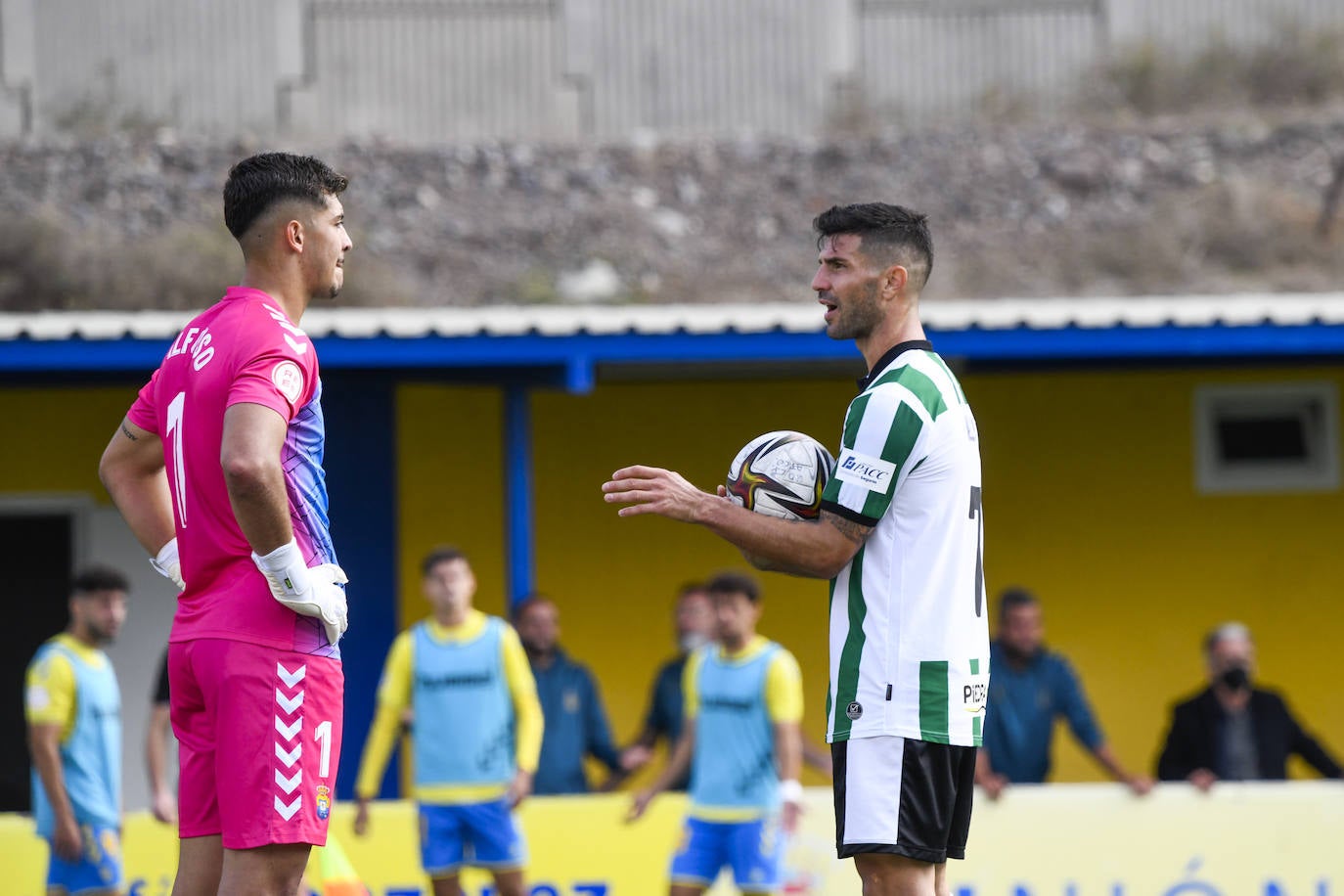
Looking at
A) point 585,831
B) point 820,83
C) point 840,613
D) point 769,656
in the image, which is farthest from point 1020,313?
point 820,83

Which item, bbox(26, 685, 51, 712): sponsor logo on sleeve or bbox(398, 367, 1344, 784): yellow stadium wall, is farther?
bbox(398, 367, 1344, 784): yellow stadium wall

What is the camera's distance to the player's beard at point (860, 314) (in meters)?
4.44

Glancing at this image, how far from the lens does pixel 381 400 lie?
11.7m

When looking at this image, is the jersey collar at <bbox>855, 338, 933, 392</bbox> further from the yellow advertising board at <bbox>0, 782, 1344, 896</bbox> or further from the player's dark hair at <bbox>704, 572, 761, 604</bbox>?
the yellow advertising board at <bbox>0, 782, 1344, 896</bbox>

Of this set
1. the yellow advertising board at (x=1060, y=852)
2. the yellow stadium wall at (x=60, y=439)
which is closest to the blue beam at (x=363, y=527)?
the yellow stadium wall at (x=60, y=439)

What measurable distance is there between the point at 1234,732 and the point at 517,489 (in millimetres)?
4013

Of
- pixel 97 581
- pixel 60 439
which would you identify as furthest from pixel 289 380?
pixel 60 439

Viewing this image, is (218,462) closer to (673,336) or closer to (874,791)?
(874,791)

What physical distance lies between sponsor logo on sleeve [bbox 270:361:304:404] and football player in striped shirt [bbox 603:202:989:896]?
73 centimetres

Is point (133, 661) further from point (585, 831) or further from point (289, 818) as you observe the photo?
point (289, 818)

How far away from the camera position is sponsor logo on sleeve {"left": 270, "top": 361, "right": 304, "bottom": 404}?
13.2 feet

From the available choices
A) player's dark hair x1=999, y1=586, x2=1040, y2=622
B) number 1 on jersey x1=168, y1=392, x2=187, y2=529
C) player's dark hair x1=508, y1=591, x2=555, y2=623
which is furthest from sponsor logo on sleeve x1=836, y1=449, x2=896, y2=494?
player's dark hair x1=508, y1=591, x2=555, y2=623

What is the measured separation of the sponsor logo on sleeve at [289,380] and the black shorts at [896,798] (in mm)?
1489

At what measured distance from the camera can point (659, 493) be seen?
4129mm
